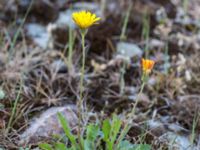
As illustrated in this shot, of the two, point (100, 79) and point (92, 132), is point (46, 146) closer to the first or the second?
point (92, 132)

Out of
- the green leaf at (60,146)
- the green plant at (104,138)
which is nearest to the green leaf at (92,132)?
the green plant at (104,138)

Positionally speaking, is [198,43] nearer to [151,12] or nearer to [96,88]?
[151,12]

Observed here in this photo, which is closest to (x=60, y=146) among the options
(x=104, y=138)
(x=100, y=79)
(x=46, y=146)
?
(x=46, y=146)

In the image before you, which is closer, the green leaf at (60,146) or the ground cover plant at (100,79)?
the green leaf at (60,146)

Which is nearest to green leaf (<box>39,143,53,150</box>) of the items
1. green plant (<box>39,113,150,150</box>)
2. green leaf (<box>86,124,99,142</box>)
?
green plant (<box>39,113,150,150</box>)

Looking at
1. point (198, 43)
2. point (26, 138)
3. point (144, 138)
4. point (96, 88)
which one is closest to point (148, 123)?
point (144, 138)

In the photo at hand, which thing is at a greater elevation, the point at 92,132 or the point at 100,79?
the point at 92,132

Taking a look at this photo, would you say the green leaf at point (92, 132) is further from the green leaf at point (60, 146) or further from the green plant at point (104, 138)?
the green leaf at point (60, 146)

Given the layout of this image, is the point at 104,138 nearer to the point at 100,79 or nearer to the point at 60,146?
the point at 60,146

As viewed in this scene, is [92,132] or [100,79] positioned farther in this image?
[100,79]
